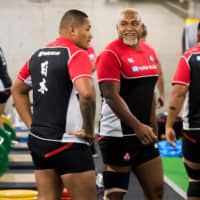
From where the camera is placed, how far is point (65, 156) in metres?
1.96

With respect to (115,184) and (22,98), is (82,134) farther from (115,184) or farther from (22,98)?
(115,184)

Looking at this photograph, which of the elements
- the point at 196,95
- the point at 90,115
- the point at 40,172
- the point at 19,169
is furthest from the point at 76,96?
the point at 19,169

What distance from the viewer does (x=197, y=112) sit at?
2654mm

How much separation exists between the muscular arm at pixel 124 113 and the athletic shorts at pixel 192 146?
17.8 inches

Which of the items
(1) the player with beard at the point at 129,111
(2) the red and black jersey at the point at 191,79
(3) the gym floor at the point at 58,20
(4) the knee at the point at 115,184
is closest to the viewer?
(1) the player with beard at the point at 129,111

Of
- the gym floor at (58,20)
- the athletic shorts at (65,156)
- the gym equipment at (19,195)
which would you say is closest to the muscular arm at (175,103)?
the athletic shorts at (65,156)

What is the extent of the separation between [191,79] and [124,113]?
610 mm

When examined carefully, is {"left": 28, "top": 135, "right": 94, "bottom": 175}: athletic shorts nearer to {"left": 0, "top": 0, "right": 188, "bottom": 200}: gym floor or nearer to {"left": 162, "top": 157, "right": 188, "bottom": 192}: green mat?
{"left": 162, "top": 157, "right": 188, "bottom": 192}: green mat

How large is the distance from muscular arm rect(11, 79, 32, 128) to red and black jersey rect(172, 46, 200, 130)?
101 centimetres

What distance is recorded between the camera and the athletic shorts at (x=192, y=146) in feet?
8.74

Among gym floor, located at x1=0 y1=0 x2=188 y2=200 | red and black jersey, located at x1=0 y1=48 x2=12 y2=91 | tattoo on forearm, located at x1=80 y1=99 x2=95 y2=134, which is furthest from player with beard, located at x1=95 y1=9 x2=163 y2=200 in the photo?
gym floor, located at x1=0 y1=0 x2=188 y2=200

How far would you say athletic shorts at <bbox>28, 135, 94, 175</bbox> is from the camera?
1953mm

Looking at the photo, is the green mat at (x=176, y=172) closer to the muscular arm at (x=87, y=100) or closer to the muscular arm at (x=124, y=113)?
the muscular arm at (x=124, y=113)

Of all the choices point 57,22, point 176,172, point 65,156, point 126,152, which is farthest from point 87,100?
point 57,22
